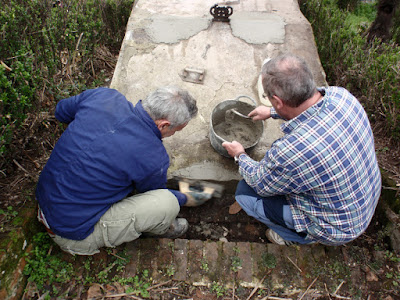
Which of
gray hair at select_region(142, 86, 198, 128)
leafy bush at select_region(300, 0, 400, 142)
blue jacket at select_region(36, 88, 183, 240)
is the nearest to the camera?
blue jacket at select_region(36, 88, 183, 240)

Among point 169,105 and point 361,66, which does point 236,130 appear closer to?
point 169,105

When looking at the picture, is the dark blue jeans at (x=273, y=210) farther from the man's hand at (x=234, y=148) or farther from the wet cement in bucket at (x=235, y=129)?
the wet cement in bucket at (x=235, y=129)

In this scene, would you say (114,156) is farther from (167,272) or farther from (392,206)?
(392,206)

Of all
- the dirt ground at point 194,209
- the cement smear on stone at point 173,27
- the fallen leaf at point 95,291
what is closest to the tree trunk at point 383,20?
the dirt ground at point 194,209

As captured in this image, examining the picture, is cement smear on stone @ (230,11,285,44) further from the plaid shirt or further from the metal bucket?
the plaid shirt

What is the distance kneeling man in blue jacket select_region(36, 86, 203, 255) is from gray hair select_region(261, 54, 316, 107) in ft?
2.15

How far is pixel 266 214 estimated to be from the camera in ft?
8.75

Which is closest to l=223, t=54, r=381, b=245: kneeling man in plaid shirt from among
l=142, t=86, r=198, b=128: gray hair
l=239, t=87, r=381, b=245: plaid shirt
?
l=239, t=87, r=381, b=245: plaid shirt

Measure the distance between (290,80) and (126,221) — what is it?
5.33ft

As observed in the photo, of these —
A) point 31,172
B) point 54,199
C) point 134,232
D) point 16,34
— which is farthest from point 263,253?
point 16,34

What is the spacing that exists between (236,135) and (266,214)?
945 mm

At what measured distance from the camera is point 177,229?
9.65 feet

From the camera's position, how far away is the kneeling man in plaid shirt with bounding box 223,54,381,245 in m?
2.03

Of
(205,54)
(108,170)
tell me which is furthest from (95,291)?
(205,54)
